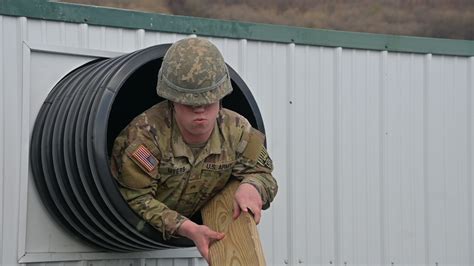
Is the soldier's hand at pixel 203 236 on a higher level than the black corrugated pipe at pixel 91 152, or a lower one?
lower

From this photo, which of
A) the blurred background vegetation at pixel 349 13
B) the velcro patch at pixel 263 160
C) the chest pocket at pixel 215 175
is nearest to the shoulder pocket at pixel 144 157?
the chest pocket at pixel 215 175

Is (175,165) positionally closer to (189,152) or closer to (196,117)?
(189,152)

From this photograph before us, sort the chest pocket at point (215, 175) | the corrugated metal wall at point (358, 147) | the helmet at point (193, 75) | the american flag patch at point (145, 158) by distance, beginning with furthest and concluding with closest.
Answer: the corrugated metal wall at point (358, 147), the chest pocket at point (215, 175), the american flag patch at point (145, 158), the helmet at point (193, 75)

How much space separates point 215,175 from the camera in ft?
15.8

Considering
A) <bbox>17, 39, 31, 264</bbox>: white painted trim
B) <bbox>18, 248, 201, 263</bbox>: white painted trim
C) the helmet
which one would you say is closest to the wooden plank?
the helmet

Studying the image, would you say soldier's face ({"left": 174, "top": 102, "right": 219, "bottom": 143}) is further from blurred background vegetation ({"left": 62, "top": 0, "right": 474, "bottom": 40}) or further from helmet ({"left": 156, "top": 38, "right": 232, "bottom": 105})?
blurred background vegetation ({"left": 62, "top": 0, "right": 474, "bottom": 40})

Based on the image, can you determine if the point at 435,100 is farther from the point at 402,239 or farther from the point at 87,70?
the point at 87,70

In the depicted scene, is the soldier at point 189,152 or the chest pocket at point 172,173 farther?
the chest pocket at point 172,173

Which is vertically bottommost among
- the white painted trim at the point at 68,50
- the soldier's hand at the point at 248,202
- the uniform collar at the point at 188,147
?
the soldier's hand at the point at 248,202

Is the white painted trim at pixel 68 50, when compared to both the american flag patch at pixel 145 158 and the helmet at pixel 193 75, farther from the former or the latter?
the helmet at pixel 193 75

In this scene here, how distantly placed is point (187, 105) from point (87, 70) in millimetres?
1062

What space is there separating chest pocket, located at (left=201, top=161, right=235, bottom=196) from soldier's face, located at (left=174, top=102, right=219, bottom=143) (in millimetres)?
193

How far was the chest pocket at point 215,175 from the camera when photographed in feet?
15.7

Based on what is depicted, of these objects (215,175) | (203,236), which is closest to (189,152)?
(215,175)
